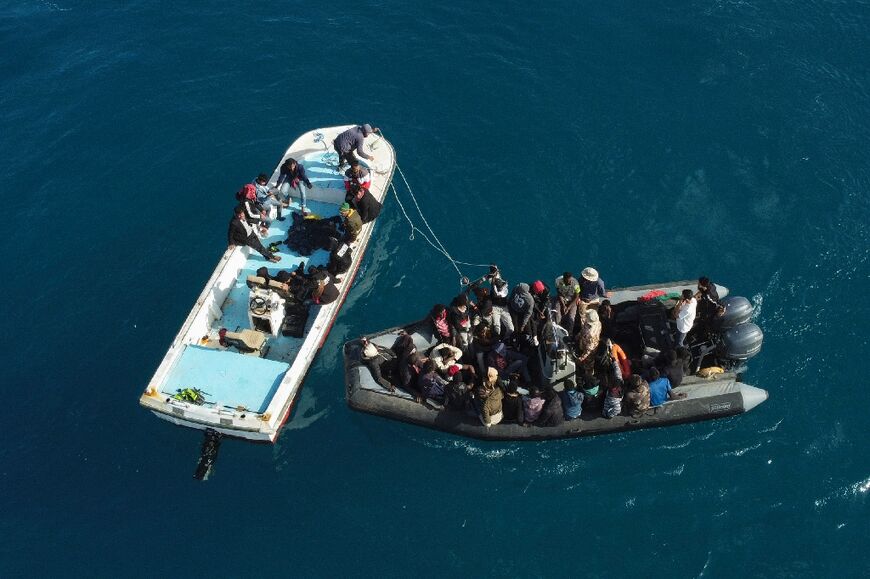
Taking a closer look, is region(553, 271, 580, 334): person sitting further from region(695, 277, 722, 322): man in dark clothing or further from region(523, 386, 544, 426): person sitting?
region(695, 277, 722, 322): man in dark clothing

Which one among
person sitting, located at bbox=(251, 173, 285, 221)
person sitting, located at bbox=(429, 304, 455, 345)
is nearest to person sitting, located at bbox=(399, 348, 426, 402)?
person sitting, located at bbox=(429, 304, 455, 345)

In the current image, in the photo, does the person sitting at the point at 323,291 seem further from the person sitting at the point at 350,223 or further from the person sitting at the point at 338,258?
the person sitting at the point at 350,223

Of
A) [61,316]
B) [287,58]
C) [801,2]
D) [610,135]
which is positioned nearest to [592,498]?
[610,135]

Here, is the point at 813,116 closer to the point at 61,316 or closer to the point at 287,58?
the point at 287,58

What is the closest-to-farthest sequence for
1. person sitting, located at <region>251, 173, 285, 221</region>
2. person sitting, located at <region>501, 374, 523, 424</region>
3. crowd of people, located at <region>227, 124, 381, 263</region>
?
person sitting, located at <region>501, 374, 523, 424</region> < crowd of people, located at <region>227, 124, 381, 263</region> < person sitting, located at <region>251, 173, 285, 221</region>

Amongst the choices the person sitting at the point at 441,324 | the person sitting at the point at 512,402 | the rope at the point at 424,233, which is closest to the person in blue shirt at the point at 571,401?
the person sitting at the point at 512,402
